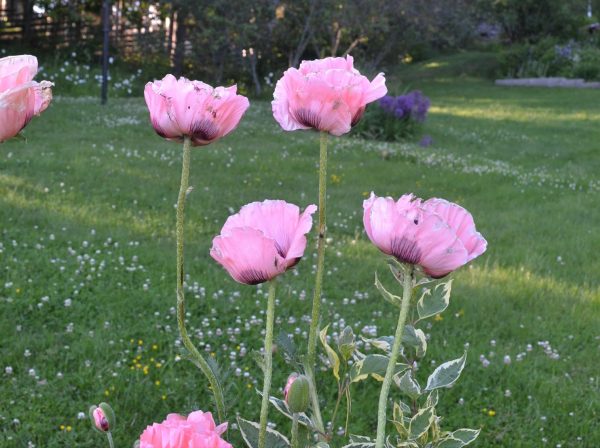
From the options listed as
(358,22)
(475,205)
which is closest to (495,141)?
(475,205)

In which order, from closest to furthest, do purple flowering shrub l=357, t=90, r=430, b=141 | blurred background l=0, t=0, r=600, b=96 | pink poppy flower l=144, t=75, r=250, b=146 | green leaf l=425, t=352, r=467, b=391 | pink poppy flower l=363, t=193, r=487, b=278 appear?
pink poppy flower l=363, t=193, r=487, b=278 → pink poppy flower l=144, t=75, r=250, b=146 → green leaf l=425, t=352, r=467, b=391 → purple flowering shrub l=357, t=90, r=430, b=141 → blurred background l=0, t=0, r=600, b=96

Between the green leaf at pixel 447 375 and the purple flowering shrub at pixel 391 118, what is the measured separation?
9983mm

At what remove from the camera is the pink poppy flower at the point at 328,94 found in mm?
1057

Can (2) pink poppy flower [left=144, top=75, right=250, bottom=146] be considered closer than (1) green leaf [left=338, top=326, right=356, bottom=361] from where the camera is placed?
Yes

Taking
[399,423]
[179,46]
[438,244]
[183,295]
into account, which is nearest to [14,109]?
[183,295]

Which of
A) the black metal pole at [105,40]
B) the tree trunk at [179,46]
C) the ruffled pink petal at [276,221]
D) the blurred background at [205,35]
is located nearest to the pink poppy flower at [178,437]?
the ruffled pink petal at [276,221]

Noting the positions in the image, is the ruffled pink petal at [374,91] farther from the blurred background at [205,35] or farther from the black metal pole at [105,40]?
the blurred background at [205,35]

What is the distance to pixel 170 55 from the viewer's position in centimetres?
1694

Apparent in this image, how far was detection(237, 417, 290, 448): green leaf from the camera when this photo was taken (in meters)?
1.13

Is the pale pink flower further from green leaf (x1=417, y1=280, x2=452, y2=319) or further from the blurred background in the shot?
the blurred background

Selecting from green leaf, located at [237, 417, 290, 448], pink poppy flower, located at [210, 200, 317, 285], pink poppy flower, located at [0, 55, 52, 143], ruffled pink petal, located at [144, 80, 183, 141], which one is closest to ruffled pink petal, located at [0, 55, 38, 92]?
pink poppy flower, located at [0, 55, 52, 143]

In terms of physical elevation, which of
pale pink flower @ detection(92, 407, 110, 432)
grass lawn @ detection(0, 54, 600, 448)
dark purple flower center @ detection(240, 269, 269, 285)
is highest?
dark purple flower center @ detection(240, 269, 269, 285)

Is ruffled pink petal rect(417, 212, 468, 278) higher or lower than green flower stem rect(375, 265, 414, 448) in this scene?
higher

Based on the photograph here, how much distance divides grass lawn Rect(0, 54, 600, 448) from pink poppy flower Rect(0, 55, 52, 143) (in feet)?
0.64
